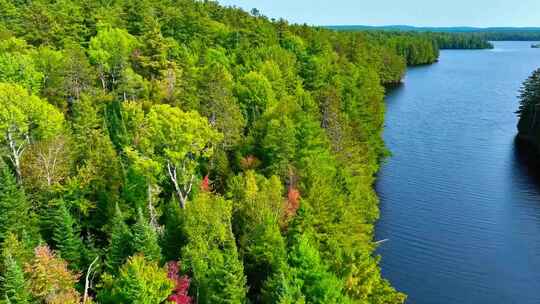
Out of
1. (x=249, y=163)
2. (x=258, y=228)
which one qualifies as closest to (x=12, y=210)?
(x=258, y=228)

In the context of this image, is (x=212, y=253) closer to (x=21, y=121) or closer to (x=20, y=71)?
(x=21, y=121)

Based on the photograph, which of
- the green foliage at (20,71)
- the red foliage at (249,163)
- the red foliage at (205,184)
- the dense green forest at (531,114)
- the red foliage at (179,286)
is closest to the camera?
the red foliage at (179,286)

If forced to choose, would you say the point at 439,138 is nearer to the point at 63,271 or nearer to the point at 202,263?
the point at 202,263

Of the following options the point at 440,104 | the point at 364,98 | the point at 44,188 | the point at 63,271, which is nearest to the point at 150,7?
the point at 364,98

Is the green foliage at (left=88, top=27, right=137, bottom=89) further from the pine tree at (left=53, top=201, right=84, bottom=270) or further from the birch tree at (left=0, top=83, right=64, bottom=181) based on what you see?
the pine tree at (left=53, top=201, right=84, bottom=270)

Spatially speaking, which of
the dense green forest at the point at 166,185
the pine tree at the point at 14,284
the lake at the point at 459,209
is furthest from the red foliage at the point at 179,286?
the lake at the point at 459,209

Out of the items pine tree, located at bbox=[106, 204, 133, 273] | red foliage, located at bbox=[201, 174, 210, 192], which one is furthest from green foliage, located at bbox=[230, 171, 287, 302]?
pine tree, located at bbox=[106, 204, 133, 273]

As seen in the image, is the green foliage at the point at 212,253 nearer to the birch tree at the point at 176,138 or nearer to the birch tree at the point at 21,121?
the birch tree at the point at 176,138
